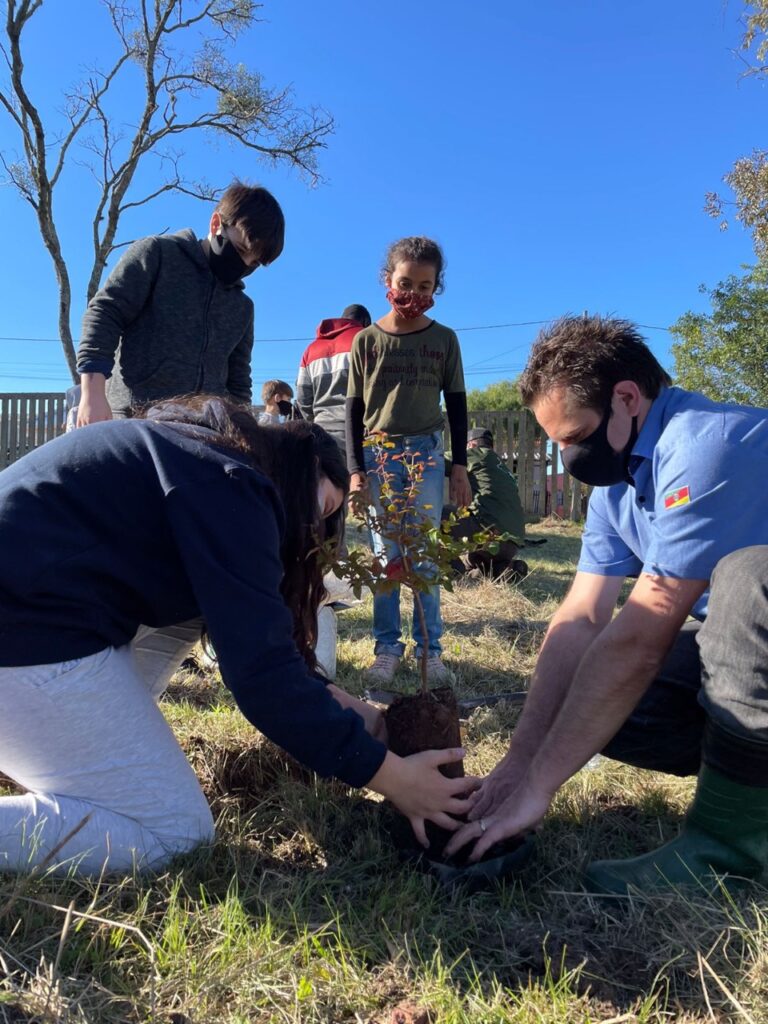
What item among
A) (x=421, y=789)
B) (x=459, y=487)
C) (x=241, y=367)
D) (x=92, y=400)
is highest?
(x=241, y=367)

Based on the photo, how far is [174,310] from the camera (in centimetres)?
304

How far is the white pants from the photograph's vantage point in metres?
1.59

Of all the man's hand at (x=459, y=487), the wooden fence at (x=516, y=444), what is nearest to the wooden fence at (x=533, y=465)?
the wooden fence at (x=516, y=444)

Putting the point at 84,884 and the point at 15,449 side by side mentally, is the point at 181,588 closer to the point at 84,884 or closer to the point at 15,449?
the point at 84,884

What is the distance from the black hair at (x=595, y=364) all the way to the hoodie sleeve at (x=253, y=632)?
33.8 inches

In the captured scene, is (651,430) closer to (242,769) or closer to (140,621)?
(140,621)

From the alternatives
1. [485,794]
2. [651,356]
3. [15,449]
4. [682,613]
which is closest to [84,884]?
[485,794]

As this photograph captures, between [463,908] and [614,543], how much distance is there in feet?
3.47

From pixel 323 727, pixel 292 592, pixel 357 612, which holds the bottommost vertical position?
pixel 357 612

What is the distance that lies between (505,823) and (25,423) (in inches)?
480

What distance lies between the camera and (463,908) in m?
1.56

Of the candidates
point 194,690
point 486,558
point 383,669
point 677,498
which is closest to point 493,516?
point 486,558

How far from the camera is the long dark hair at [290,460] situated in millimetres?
1717

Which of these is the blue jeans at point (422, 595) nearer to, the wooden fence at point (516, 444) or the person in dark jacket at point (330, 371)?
the person in dark jacket at point (330, 371)
